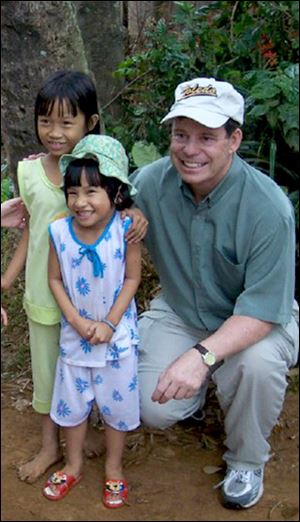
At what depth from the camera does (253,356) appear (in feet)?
9.05

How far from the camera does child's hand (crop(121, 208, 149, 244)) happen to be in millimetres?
2682

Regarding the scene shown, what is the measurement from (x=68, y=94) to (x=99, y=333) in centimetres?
80

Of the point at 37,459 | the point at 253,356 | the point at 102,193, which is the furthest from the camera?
the point at 37,459

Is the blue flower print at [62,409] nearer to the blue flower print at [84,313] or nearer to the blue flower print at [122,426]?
the blue flower print at [122,426]

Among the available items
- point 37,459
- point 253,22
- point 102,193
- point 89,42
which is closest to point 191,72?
point 253,22

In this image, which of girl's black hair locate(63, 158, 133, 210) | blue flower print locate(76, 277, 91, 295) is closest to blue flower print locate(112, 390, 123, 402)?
blue flower print locate(76, 277, 91, 295)

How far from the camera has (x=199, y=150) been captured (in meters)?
2.70

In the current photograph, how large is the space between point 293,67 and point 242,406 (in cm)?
168

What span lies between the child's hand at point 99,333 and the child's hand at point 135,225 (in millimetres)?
293

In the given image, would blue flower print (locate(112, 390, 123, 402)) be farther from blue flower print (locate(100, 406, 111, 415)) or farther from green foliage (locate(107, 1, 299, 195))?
green foliage (locate(107, 1, 299, 195))

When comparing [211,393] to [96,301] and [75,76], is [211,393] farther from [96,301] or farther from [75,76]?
[75,76]

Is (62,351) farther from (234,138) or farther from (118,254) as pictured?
(234,138)

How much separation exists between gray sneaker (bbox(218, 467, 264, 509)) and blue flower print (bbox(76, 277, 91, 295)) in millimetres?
861

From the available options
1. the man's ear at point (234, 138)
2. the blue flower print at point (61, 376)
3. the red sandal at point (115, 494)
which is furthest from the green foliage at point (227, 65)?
the red sandal at point (115, 494)
